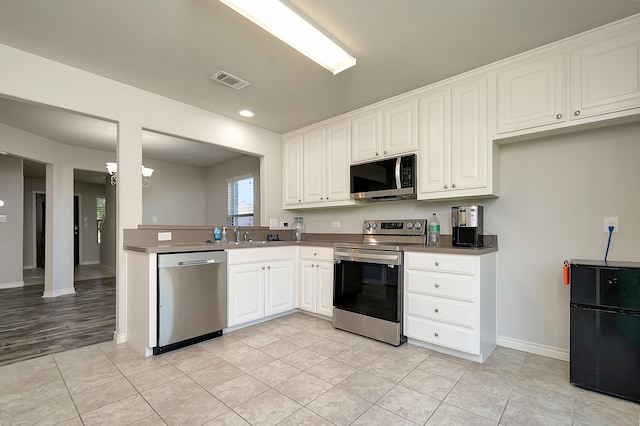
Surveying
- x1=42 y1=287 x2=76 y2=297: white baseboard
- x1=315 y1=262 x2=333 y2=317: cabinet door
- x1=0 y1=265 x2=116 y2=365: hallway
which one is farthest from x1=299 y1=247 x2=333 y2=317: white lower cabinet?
x1=42 y1=287 x2=76 y2=297: white baseboard

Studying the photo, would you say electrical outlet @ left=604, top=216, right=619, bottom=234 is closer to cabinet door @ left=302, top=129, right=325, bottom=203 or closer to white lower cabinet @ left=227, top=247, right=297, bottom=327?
cabinet door @ left=302, top=129, right=325, bottom=203

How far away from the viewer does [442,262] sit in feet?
8.30

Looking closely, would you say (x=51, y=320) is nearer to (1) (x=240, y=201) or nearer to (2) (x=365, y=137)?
(1) (x=240, y=201)

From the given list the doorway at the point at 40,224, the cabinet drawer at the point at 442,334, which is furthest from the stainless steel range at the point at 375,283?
the doorway at the point at 40,224

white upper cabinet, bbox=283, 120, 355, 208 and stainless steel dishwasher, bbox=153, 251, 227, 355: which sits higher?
white upper cabinet, bbox=283, 120, 355, 208

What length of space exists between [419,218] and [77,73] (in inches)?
137

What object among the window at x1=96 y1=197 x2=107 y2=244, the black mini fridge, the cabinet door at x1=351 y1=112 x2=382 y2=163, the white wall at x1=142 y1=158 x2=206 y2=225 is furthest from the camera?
the window at x1=96 y1=197 x2=107 y2=244

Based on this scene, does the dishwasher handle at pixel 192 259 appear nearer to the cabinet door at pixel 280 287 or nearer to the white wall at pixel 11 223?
the cabinet door at pixel 280 287

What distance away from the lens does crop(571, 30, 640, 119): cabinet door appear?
6.51ft

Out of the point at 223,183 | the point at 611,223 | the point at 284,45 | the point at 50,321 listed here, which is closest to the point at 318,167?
the point at 284,45

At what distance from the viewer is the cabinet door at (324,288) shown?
3381 millimetres

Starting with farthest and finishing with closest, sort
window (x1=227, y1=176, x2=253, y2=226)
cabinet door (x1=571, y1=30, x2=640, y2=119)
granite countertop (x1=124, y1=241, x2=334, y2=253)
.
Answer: window (x1=227, y1=176, x2=253, y2=226)
granite countertop (x1=124, y1=241, x2=334, y2=253)
cabinet door (x1=571, y1=30, x2=640, y2=119)

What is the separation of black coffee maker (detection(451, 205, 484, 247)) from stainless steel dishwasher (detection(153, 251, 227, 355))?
2.22 m

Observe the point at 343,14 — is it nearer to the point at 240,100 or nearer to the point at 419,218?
the point at 240,100
